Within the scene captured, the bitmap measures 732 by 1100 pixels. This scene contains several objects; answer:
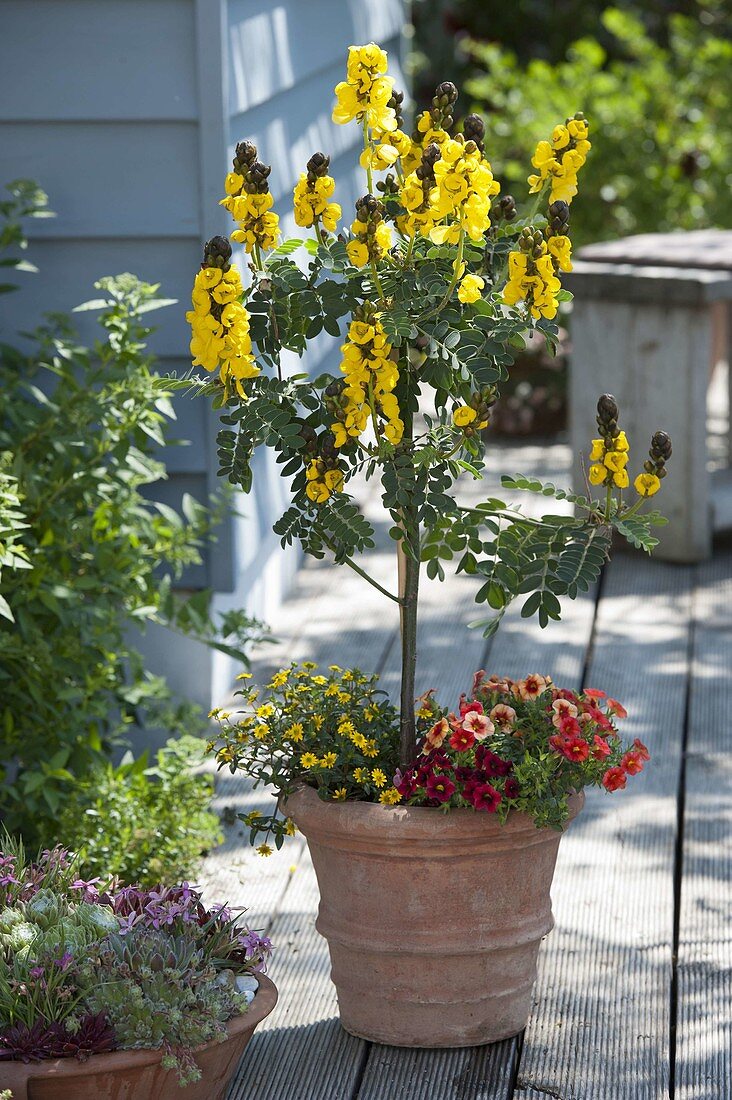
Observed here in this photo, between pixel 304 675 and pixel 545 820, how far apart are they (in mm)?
523

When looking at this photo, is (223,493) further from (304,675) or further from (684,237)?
(684,237)

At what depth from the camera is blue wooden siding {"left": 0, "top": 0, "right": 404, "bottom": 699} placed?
344 centimetres

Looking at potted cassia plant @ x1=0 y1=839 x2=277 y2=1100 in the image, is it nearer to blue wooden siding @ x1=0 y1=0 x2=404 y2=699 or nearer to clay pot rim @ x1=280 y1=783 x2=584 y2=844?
clay pot rim @ x1=280 y1=783 x2=584 y2=844

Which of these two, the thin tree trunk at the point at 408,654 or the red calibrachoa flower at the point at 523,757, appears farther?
the thin tree trunk at the point at 408,654

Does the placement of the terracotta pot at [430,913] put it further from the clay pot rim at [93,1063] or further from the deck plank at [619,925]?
the clay pot rim at [93,1063]

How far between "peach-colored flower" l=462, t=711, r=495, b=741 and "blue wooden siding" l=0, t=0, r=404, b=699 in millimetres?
1436

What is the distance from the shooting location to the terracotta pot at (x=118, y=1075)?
2.06m

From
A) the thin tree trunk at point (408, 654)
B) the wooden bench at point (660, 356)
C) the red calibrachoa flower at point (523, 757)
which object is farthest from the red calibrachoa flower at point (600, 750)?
the wooden bench at point (660, 356)

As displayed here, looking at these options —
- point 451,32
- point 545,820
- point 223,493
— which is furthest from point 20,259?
point 451,32

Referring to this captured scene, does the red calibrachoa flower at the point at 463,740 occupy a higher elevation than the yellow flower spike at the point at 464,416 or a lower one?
lower

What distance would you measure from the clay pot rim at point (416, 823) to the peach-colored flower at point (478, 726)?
120 millimetres

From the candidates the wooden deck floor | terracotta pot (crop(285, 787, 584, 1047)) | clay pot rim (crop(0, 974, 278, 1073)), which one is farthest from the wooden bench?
clay pot rim (crop(0, 974, 278, 1073))

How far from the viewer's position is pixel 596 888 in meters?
3.09

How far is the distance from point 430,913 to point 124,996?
1.70 feet
